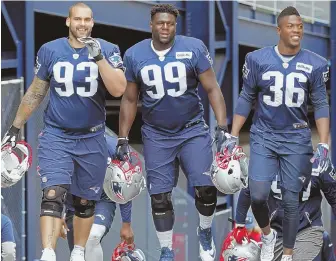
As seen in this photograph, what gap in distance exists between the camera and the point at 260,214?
7.54 m

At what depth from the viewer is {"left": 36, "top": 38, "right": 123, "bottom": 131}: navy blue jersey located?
6883 millimetres

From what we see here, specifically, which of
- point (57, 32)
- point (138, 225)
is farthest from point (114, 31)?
point (138, 225)

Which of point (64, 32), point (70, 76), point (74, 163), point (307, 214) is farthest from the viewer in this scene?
point (64, 32)

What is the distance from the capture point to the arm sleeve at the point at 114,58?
6.80 meters

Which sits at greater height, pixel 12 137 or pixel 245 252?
pixel 12 137

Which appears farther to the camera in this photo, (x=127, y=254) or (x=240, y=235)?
(x=240, y=235)

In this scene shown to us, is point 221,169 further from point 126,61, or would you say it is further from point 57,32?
point 57,32

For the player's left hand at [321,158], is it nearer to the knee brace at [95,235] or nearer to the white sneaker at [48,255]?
the knee brace at [95,235]

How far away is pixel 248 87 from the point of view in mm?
7578

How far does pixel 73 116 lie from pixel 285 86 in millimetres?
1683

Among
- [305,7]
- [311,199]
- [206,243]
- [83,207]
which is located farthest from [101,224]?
[305,7]

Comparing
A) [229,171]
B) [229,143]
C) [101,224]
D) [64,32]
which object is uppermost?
[64,32]

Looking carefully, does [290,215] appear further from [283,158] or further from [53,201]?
[53,201]

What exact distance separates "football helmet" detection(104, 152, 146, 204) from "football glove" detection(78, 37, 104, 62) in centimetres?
110
